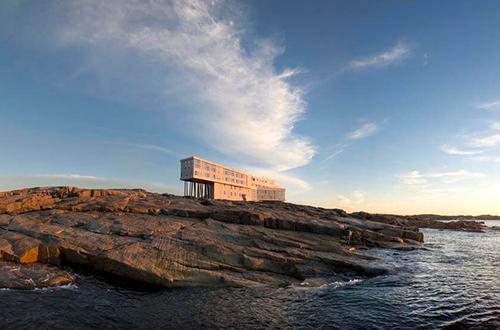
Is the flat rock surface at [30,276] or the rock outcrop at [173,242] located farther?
the rock outcrop at [173,242]

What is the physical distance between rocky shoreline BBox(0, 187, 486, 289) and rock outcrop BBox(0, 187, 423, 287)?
7 centimetres

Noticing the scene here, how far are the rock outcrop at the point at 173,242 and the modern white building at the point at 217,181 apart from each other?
149ft

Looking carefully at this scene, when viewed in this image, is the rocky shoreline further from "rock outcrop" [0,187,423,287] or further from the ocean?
the ocean

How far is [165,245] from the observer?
22.6 metres

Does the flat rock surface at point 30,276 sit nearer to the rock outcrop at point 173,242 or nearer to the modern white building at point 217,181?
the rock outcrop at point 173,242

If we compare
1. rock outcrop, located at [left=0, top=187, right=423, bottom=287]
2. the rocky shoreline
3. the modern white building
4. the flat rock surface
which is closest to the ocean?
the flat rock surface

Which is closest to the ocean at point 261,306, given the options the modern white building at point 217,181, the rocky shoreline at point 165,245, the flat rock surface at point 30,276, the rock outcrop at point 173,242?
the flat rock surface at point 30,276

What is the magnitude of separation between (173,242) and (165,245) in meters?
0.86

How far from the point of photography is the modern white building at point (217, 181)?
258 feet

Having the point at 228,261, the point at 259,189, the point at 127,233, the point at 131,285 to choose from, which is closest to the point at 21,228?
the point at 127,233

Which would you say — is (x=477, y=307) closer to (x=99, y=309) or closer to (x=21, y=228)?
(x=99, y=309)

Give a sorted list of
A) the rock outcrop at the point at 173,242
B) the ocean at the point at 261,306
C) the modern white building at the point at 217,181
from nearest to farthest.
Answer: the ocean at the point at 261,306 < the rock outcrop at the point at 173,242 < the modern white building at the point at 217,181

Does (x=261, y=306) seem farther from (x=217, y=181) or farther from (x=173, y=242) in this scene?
(x=217, y=181)

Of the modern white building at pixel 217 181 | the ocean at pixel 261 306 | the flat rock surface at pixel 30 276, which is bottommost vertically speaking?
the ocean at pixel 261 306
